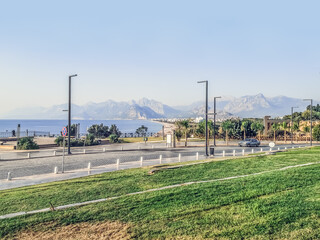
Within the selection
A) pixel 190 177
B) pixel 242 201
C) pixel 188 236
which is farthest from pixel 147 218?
pixel 190 177

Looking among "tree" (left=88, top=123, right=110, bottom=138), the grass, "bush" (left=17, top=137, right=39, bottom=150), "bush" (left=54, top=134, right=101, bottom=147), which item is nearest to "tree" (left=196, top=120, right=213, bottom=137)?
"tree" (left=88, top=123, right=110, bottom=138)

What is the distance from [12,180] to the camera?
57.2 ft

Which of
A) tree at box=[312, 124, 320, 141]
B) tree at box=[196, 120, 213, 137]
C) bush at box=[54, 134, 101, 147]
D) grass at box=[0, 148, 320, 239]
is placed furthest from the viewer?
tree at box=[196, 120, 213, 137]

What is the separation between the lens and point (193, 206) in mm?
10570

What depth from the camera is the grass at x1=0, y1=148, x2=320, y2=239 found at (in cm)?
843

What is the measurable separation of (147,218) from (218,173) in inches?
325

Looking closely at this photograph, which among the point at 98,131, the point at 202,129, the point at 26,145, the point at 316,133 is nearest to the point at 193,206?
the point at 26,145

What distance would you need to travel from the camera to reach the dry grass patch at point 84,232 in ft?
27.8

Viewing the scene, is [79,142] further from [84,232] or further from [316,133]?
[316,133]

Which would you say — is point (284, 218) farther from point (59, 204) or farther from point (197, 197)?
point (59, 204)

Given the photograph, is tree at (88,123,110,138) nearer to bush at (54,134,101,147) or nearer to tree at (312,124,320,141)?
bush at (54,134,101,147)

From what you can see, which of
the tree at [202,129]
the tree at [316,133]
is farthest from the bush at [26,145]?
the tree at [316,133]

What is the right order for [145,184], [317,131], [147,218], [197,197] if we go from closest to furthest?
[147,218], [197,197], [145,184], [317,131]

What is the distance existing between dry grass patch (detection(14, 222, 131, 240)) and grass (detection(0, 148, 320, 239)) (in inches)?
11.1
